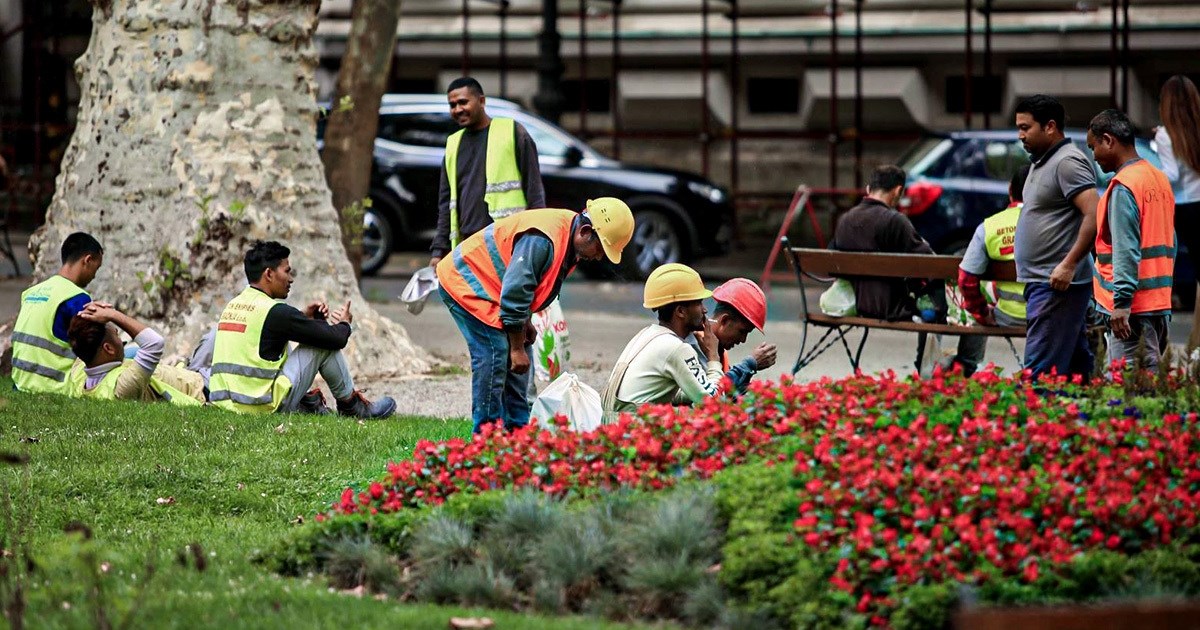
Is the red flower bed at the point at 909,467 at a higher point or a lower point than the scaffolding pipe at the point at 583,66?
lower

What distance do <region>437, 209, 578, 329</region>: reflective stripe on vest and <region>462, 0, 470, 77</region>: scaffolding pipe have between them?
14.4 m

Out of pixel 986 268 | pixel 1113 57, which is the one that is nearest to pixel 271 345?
pixel 986 268

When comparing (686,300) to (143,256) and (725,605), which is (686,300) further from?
(143,256)

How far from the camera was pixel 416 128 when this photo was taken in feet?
61.7

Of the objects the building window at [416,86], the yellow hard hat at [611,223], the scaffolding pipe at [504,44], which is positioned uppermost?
the scaffolding pipe at [504,44]

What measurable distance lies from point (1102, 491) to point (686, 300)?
7.83ft

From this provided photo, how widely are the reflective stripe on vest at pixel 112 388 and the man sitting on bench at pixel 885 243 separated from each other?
398 cm

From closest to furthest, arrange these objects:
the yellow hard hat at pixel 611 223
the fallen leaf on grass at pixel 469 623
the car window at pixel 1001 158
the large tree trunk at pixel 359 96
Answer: the fallen leaf on grass at pixel 469 623
the yellow hard hat at pixel 611 223
the large tree trunk at pixel 359 96
the car window at pixel 1001 158

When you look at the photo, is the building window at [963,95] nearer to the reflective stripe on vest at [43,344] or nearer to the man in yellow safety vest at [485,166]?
the man in yellow safety vest at [485,166]

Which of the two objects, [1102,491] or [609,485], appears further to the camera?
[609,485]

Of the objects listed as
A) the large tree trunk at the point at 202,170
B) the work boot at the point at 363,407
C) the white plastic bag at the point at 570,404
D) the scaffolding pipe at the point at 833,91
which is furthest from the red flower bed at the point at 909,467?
the scaffolding pipe at the point at 833,91

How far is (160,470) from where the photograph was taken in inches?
293

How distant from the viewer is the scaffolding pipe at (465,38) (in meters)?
22.1

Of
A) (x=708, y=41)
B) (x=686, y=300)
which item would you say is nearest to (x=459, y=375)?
(x=686, y=300)
